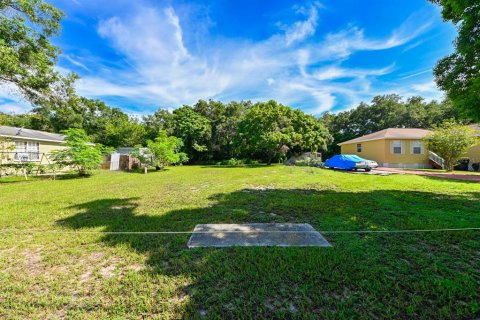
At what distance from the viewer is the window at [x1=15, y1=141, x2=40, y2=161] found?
14.0 meters

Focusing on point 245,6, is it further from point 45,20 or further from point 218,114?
point 218,114

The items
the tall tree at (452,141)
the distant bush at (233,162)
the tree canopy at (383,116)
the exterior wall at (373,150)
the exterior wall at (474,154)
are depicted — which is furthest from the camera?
the tree canopy at (383,116)

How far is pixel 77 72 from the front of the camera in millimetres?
14398

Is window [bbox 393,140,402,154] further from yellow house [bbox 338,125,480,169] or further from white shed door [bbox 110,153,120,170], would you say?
white shed door [bbox 110,153,120,170]

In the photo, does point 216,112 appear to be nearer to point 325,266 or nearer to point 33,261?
point 33,261

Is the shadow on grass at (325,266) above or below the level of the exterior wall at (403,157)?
below

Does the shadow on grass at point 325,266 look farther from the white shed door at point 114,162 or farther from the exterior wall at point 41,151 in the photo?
the white shed door at point 114,162

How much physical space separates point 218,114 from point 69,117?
64.9 feet

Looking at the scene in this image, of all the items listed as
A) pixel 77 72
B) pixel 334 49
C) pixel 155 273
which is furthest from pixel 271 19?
pixel 77 72

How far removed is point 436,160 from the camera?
17656 millimetres

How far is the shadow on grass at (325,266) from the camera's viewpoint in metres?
1.90

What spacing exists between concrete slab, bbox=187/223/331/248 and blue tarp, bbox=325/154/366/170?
13.8 m

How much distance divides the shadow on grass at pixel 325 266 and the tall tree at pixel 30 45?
34.8 ft

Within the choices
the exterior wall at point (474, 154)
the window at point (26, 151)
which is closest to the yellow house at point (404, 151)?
the exterior wall at point (474, 154)
